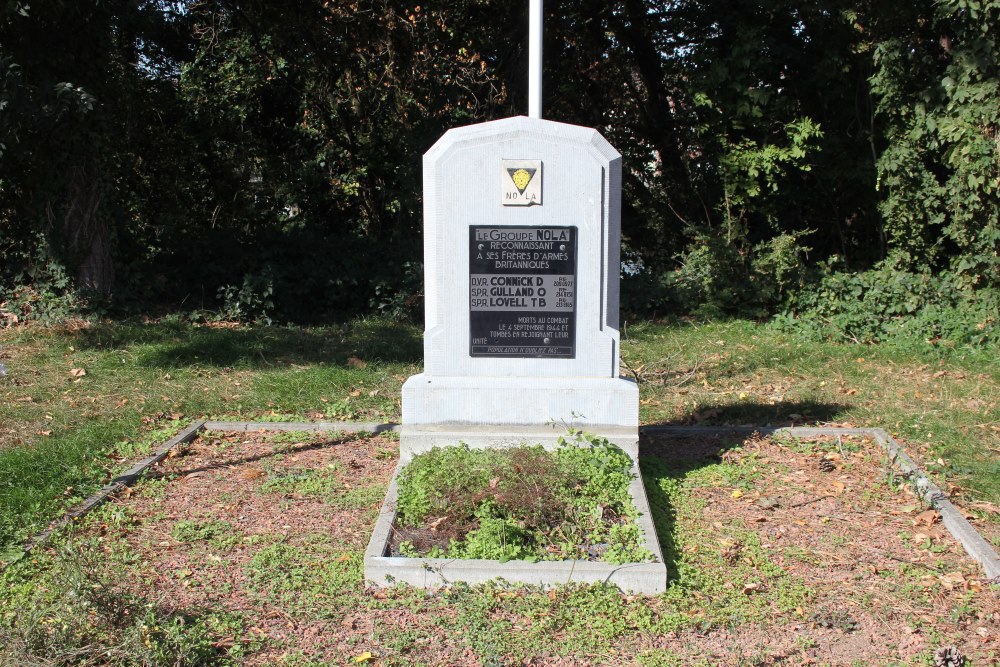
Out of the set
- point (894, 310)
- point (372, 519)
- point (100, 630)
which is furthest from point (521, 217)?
point (894, 310)

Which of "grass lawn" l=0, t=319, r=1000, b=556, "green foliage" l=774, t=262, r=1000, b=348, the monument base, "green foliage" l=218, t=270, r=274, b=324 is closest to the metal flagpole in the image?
the monument base

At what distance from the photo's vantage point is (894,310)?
10.9 meters

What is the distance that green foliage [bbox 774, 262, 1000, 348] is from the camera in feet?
33.2

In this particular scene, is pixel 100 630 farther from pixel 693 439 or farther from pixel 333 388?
pixel 333 388

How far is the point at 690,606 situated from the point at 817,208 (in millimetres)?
10211

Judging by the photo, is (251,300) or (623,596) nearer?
(623,596)

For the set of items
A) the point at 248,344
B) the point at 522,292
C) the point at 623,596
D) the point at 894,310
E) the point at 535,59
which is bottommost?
the point at 623,596

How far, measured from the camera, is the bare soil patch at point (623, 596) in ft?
12.5

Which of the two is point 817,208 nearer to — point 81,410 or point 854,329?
point 854,329

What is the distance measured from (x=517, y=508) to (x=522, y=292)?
140 centimetres

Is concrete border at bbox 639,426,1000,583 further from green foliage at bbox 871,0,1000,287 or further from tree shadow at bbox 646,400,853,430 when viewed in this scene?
green foliage at bbox 871,0,1000,287

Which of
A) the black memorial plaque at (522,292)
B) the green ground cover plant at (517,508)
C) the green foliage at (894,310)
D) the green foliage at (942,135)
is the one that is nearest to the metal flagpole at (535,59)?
the black memorial plaque at (522,292)

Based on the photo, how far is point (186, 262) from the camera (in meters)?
12.3

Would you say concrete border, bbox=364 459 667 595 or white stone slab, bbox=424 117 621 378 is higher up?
white stone slab, bbox=424 117 621 378
